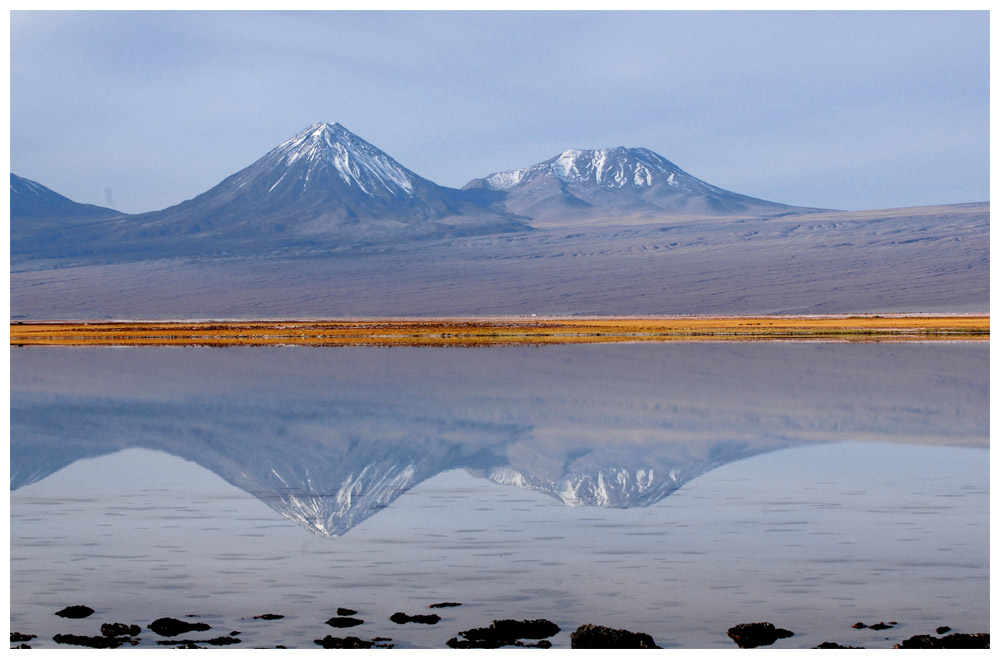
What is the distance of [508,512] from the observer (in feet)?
31.3

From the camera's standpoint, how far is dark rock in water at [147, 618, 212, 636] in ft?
20.9

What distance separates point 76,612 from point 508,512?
3626 mm

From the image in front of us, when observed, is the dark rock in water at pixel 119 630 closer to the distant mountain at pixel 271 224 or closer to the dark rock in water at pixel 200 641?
the dark rock in water at pixel 200 641

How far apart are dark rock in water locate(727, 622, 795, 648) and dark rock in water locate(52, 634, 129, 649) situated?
116 inches

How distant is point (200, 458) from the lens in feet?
41.6

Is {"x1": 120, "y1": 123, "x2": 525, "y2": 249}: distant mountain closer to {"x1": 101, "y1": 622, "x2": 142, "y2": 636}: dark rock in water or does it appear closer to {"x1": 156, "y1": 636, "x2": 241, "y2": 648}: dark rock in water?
{"x1": 101, "y1": 622, "x2": 142, "y2": 636}: dark rock in water

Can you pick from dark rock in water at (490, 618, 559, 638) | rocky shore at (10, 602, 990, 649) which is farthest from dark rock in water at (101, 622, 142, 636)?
dark rock in water at (490, 618, 559, 638)

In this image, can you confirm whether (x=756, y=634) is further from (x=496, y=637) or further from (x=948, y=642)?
(x=496, y=637)

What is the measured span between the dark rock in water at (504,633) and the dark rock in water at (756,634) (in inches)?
34.4

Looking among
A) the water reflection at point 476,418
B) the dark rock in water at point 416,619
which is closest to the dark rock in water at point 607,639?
the dark rock in water at point 416,619

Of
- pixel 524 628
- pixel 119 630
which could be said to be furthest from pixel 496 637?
pixel 119 630

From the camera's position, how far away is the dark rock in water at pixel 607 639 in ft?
19.7

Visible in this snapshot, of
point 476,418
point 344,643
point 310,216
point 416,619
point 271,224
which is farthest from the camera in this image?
point 310,216

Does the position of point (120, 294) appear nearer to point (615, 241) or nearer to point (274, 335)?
point (615, 241)
